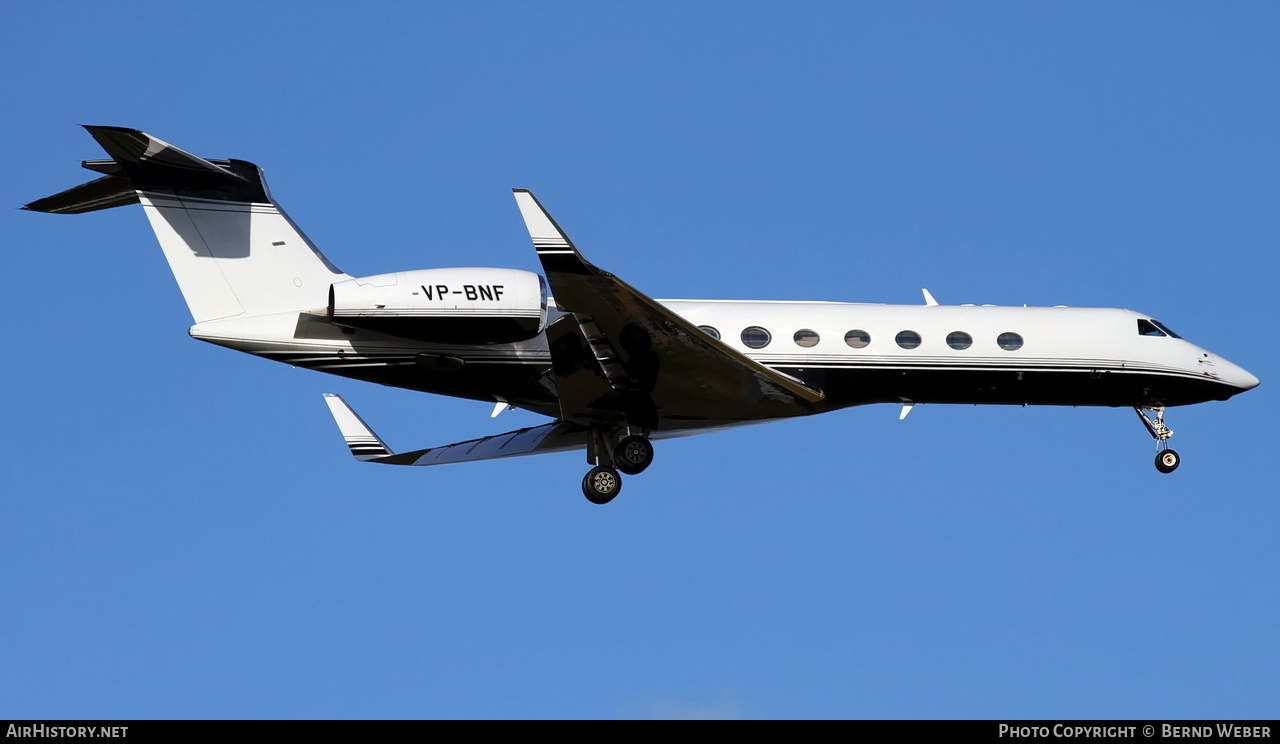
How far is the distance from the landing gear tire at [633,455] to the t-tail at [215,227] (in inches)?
171

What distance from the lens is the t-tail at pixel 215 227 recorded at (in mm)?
16109

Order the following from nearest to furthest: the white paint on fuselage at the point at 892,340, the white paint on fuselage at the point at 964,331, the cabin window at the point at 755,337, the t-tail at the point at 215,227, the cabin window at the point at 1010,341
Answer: the t-tail at the point at 215,227
the white paint on fuselage at the point at 892,340
the cabin window at the point at 755,337
the white paint on fuselage at the point at 964,331
the cabin window at the point at 1010,341

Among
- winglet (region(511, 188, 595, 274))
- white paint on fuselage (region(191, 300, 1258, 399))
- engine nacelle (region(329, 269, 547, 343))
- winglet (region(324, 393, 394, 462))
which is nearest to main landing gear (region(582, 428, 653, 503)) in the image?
white paint on fuselage (region(191, 300, 1258, 399))

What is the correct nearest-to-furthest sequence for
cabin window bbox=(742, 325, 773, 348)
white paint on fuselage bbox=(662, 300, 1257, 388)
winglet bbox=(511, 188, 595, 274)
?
winglet bbox=(511, 188, 595, 274), cabin window bbox=(742, 325, 773, 348), white paint on fuselage bbox=(662, 300, 1257, 388)

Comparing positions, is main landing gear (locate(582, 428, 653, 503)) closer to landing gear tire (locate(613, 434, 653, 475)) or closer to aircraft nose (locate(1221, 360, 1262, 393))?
landing gear tire (locate(613, 434, 653, 475))

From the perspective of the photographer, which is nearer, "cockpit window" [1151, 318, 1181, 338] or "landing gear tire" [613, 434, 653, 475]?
"landing gear tire" [613, 434, 653, 475]

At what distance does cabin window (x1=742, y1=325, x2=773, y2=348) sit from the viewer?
17.6 m

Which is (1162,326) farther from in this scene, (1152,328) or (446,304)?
(446,304)

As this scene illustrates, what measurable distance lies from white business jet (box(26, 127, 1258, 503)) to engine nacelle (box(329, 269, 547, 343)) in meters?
0.02

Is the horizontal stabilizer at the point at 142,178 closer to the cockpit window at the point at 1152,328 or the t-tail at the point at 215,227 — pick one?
the t-tail at the point at 215,227

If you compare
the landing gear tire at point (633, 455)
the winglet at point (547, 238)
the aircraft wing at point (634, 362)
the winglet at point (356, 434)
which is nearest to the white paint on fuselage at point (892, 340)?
the aircraft wing at point (634, 362)

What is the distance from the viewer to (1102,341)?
746 inches

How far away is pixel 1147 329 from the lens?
1934 cm
